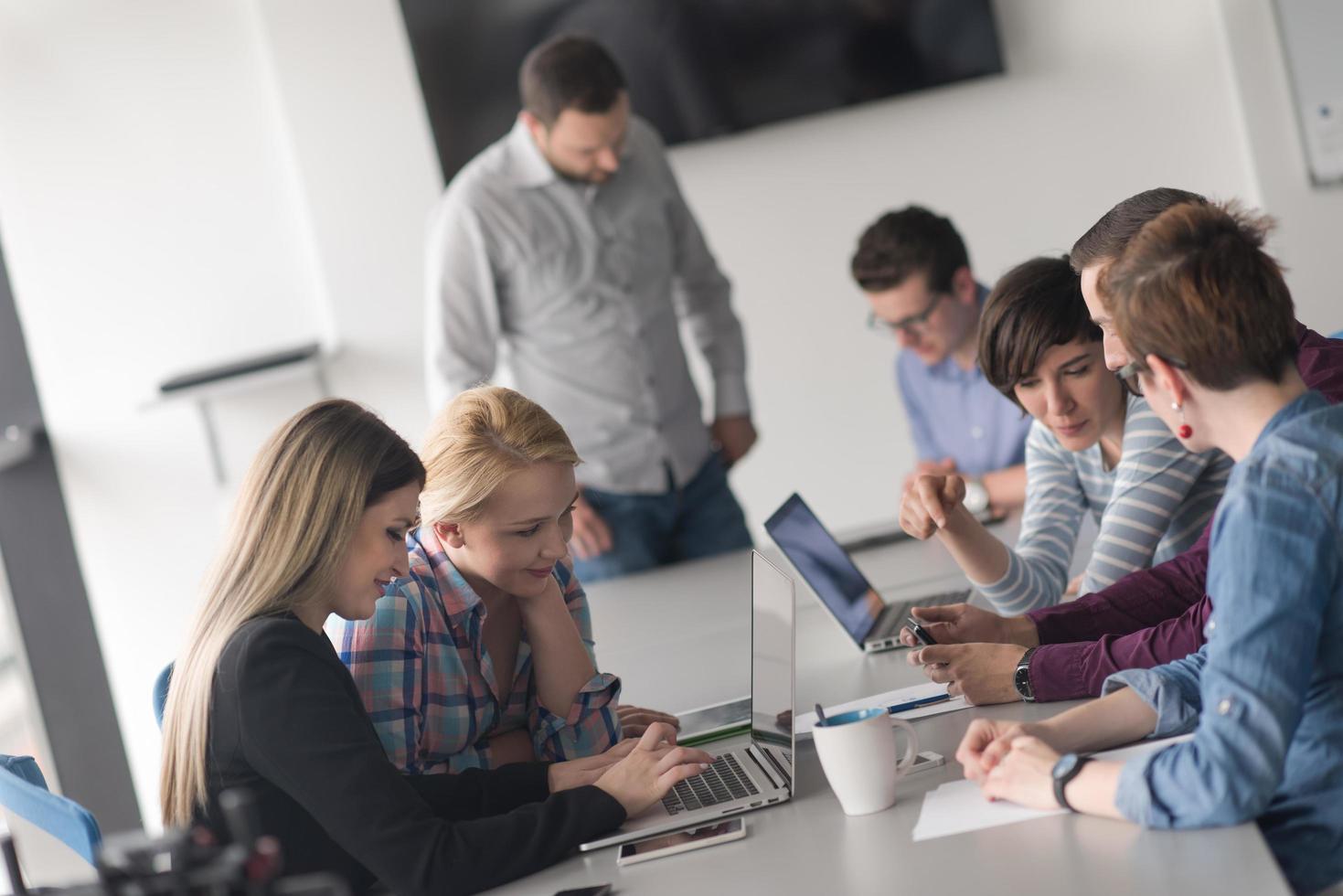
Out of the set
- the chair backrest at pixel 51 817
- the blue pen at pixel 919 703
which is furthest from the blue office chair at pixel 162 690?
the blue pen at pixel 919 703

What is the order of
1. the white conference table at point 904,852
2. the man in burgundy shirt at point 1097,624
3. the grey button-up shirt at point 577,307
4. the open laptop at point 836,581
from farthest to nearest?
1. the grey button-up shirt at point 577,307
2. the open laptop at point 836,581
3. the man in burgundy shirt at point 1097,624
4. the white conference table at point 904,852

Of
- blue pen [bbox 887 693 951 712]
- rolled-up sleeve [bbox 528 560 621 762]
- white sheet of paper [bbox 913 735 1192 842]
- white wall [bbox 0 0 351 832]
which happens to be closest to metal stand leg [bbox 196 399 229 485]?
white wall [bbox 0 0 351 832]

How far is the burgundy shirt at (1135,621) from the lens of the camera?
1.51 m

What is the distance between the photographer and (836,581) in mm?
2070

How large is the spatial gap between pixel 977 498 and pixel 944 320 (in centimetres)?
40

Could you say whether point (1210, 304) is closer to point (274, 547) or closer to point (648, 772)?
point (648, 772)

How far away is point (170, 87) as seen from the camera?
4090 mm

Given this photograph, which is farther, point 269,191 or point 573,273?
point 269,191

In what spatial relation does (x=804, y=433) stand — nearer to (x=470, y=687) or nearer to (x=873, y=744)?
(x=470, y=687)

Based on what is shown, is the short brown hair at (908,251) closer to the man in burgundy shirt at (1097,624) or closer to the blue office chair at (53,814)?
the man in burgundy shirt at (1097,624)

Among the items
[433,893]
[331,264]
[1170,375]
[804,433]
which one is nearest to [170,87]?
[331,264]

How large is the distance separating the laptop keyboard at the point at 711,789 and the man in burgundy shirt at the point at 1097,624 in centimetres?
27

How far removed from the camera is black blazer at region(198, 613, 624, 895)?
131 centimetres

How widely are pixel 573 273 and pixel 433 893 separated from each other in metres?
2.01
